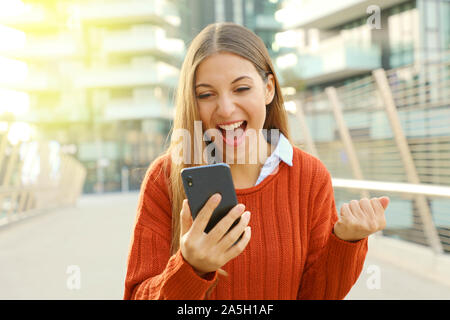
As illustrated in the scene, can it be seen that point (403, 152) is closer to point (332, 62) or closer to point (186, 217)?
point (186, 217)

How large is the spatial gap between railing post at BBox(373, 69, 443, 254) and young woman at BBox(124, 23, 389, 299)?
10.3 ft

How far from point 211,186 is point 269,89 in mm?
683

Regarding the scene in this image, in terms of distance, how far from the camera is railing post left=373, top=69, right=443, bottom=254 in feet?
15.5

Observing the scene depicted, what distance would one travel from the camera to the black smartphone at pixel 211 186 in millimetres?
1322

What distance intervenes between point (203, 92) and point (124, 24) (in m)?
34.6

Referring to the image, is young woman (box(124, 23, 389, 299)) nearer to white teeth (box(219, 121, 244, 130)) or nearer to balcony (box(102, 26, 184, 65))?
white teeth (box(219, 121, 244, 130))

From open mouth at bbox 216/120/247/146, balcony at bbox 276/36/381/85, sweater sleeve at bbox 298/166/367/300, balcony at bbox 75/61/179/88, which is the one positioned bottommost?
sweater sleeve at bbox 298/166/367/300

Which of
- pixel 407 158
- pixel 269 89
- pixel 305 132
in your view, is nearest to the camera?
pixel 269 89

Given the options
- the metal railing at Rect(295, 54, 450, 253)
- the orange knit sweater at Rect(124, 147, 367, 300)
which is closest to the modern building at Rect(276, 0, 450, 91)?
the metal railing at Rect(295, 54, 450, 253)

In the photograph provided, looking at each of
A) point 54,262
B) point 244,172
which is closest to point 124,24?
point 54,262

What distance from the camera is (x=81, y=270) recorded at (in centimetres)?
536

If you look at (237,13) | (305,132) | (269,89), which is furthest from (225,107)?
(237,13)

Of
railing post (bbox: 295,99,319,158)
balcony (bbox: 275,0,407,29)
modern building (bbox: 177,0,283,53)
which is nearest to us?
railing post (bbox: 295,99,319,158)
